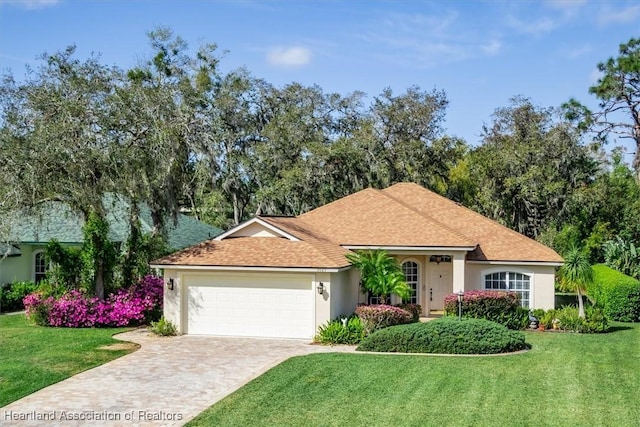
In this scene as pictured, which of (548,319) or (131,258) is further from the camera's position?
(131,258)

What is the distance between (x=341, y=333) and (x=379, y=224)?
6788 millimetres

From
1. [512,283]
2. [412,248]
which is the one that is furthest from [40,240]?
[512,283]

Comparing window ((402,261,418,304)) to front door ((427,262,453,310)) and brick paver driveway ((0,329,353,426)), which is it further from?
brick paver driveway ((0,329,353,426))

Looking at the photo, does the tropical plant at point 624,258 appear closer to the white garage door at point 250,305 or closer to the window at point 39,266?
the white garage door at point 250,305

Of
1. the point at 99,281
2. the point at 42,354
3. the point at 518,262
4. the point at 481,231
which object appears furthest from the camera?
the point at 481,231

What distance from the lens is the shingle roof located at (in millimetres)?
20484

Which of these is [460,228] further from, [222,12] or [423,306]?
[222,12]

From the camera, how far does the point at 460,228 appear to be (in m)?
26.1

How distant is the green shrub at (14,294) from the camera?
26516 millimetres

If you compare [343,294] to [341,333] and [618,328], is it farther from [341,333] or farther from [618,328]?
[618,328]

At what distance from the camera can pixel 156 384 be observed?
13.9 meters

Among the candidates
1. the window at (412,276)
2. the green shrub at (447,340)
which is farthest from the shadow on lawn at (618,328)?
the window at (412,276)

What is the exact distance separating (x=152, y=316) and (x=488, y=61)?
46.2ft

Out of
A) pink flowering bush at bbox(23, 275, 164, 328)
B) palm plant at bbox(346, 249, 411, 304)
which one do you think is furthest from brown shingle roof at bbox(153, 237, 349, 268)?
pink flowering bush at bbox(23, 275, 164, 328)
